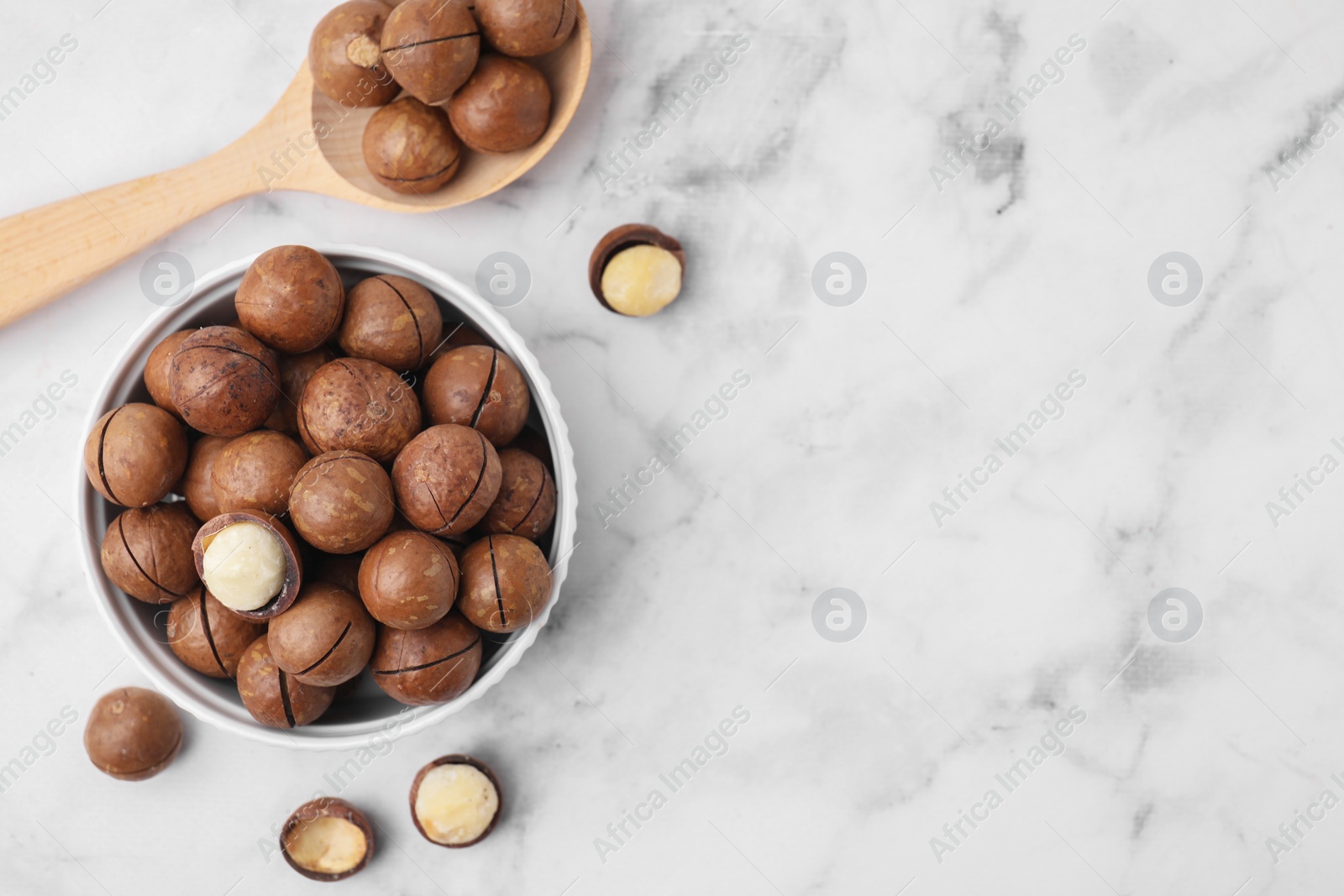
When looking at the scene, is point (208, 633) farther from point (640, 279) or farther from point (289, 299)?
point (640, 279)

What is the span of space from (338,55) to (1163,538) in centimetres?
226

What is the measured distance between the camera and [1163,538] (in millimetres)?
2367

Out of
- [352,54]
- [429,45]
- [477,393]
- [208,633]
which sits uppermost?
[429,45]

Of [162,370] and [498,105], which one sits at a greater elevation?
[498,105]

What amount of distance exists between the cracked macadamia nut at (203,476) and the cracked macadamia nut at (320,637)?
0.91 ft

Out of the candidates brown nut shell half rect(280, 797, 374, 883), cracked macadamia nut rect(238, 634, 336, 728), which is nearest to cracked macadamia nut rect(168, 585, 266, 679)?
cracked macadamia nut rect(238, 634, 336, 728)

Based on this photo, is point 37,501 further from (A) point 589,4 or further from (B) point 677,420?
(A) point 589,4

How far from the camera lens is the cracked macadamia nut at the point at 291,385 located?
6.03 feet

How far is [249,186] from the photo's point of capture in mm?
2227

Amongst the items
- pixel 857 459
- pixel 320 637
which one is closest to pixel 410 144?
pixel 320 637

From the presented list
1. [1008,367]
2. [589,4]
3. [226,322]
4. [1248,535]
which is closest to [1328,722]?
[1248,535]

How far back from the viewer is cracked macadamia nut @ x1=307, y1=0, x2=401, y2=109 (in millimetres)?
1970

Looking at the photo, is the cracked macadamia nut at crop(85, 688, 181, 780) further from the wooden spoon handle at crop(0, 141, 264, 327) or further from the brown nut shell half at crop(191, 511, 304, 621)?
the wooden spoon handle at crop(0, 141, 264, 327)

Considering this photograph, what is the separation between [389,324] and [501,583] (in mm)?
554
